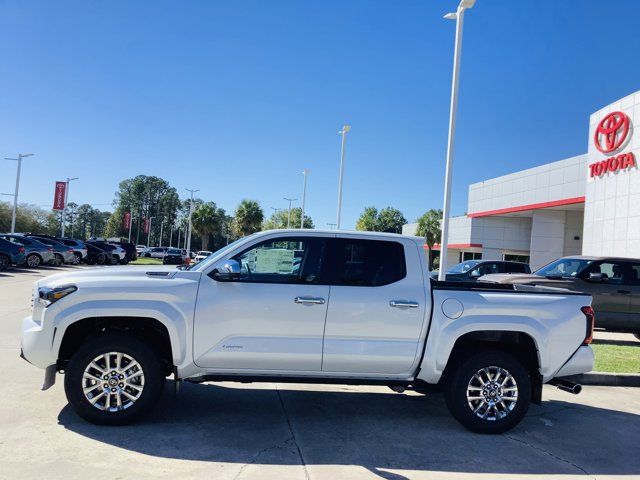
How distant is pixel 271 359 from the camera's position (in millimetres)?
4918

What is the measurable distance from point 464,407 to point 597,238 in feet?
60.2

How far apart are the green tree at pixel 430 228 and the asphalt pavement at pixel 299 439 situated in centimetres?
5429

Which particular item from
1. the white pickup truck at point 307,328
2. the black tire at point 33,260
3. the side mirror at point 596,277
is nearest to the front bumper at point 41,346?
the white pickup truck at point 307,328

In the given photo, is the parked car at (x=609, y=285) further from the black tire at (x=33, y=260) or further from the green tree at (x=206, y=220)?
the green tree at (x=206, y=220)

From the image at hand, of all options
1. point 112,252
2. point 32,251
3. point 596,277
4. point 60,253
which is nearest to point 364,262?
point 596,277

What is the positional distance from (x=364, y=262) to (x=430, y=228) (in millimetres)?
57496

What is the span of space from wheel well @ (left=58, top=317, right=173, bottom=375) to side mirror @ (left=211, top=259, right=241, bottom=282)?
2.34 ft

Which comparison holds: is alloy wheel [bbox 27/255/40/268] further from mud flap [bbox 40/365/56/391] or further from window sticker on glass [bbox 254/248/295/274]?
window sticker on glass [bbox 254/248/295/274]

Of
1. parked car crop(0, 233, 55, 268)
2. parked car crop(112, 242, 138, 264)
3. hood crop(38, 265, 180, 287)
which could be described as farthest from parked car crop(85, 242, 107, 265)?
hood crop(38, 265, 180, 287)

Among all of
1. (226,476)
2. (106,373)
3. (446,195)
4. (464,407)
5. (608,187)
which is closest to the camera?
(226,476)

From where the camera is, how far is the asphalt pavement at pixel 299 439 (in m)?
4.09

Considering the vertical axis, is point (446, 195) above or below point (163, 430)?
above

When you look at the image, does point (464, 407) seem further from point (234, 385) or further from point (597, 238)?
point (597, 238)

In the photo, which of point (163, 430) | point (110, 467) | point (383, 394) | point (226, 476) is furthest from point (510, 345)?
point (110, 467)
